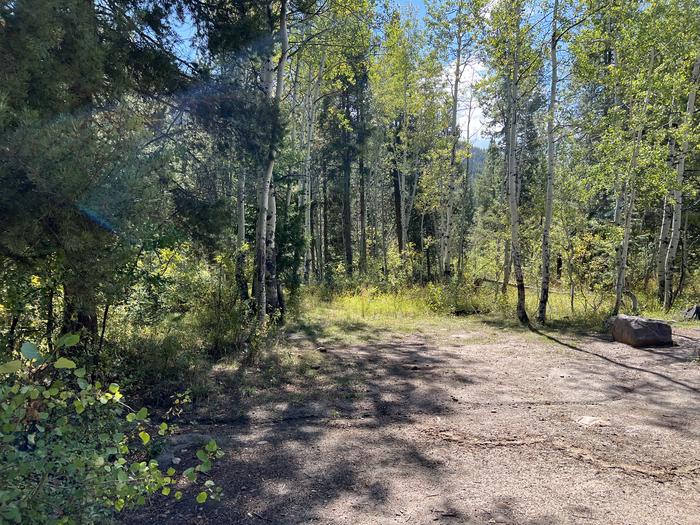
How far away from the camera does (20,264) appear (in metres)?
3.07

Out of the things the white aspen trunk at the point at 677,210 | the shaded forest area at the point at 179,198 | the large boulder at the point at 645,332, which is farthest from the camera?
the white aspen trunk at the point at 677,210

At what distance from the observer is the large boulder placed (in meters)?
7.03

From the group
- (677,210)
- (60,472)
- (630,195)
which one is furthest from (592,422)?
(677,210)

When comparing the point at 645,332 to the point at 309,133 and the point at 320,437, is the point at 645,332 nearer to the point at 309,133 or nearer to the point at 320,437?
the point at 320,437

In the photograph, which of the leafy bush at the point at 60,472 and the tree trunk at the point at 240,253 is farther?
the tree trunk at the point at 240,253

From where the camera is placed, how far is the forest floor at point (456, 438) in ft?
8.97

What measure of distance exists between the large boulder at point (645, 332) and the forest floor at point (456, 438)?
1.02 feet

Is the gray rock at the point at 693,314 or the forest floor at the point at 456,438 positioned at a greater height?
the gray rock at the point at 693,314

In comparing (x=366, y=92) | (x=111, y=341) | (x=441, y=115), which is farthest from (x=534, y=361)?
(x=366, y=92)

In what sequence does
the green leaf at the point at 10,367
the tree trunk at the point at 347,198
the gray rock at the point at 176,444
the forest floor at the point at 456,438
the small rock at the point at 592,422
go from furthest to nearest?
the tree trunk at the point at 347,198 → the small rock at the point at 592,422 → the gray rock at the point at 176,444 → the forest floor at the point at 456,438 → the green leaf at the point at 10,367

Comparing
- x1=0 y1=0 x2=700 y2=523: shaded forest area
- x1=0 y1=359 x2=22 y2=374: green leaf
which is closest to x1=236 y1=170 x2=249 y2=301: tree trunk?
x1=0 y1=0 x2=700 y2=523: shaded forest area

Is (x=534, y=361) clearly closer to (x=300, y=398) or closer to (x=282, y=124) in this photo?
(x=300, y=398)

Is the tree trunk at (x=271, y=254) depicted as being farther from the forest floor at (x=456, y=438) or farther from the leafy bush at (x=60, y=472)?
the leafy bush at (x=60, y=472)

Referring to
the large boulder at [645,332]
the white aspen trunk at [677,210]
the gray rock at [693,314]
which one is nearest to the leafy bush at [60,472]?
the large boulder at [645,332]
